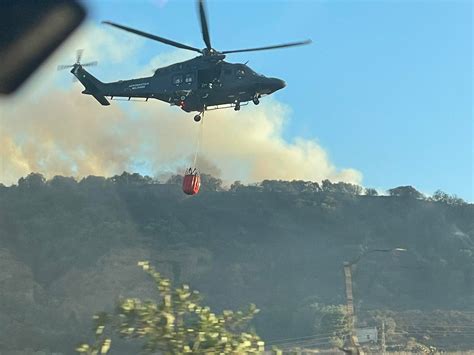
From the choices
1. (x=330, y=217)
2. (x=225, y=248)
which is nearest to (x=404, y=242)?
(x=330, y=217)

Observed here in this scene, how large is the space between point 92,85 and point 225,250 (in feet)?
266

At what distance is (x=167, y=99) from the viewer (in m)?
30.5

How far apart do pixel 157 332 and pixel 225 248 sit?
10535 centimetres

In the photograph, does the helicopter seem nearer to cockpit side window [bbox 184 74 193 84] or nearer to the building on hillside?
cockpit side window [bbox 184 74 193 84]

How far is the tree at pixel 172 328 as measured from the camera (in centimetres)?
753

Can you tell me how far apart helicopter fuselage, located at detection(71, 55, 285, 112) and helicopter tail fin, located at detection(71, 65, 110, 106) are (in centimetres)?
209

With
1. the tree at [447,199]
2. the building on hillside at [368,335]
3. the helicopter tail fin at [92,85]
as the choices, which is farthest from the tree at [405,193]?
the helicopter tail fin at [92,85]

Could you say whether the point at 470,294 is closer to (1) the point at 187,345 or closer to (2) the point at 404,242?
(2) the point at 404,242

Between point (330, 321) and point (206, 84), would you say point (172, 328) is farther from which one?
point (330, 321)

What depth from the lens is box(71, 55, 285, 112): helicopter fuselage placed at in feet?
97.7

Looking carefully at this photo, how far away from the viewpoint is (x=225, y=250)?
11206 centimetres

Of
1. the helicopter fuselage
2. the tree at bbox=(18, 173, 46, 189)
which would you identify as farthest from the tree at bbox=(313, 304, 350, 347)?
the tree at bbox=(18, 173, 46, 189)

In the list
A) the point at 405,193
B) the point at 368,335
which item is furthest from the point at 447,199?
the point at 368,335

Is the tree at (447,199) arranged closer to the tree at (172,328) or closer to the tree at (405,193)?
the tree at (405,193)
